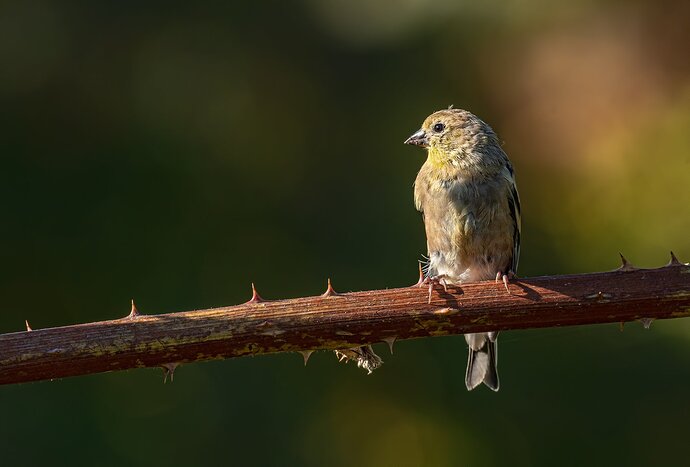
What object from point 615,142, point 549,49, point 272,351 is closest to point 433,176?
point 615,142

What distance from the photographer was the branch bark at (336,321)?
8.04 feet

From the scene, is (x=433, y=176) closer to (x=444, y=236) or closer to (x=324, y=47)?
(x=444, y=236)

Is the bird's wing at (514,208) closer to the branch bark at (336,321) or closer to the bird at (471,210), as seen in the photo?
the bird at (471,210)

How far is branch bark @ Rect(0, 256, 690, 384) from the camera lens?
2449 millimetres

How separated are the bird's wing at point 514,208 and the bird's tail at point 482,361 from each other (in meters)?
0.37

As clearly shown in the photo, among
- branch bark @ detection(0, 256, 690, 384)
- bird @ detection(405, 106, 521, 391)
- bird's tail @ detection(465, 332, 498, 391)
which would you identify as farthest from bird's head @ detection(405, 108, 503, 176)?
branch bark @ detection(0, 256, 690, 384)

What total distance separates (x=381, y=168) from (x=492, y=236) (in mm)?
1429

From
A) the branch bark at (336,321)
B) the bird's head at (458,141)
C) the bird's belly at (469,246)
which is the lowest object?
the branch bark at (336,321)

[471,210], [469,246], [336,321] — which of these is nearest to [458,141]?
[471,210]

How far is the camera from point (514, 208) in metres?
4.49

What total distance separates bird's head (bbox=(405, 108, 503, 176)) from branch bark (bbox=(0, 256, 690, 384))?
1.66m

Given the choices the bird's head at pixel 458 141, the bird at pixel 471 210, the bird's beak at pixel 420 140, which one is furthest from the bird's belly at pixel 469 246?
the bird's beak at pixel 420 140

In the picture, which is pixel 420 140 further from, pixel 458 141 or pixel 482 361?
pixel 482 361

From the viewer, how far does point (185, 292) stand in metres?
5.14
